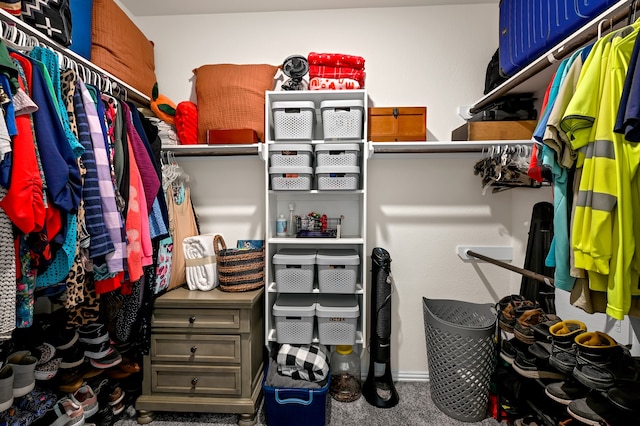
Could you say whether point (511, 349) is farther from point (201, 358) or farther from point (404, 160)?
A: point (201, 358)

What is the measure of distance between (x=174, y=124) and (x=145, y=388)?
1565mm

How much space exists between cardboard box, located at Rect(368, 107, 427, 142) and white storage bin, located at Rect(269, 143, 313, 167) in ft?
1.38

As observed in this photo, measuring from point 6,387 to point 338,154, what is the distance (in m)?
1.70

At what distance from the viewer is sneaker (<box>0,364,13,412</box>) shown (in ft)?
3.64

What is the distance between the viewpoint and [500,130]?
174 cm

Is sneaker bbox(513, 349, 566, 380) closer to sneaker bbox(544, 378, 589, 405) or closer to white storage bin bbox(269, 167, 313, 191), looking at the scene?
sneaker bbox(544, 378, 589, 405)

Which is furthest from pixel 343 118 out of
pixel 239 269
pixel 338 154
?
pixel 239 269

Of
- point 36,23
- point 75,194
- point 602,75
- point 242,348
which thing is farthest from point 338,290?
point 36,23

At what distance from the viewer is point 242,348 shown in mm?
1678

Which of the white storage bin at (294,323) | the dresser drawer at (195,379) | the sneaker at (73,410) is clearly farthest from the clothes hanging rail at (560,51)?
the sneaker at (73,410)

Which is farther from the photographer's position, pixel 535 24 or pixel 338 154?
pixel 338 154

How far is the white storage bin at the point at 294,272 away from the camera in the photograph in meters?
1.79

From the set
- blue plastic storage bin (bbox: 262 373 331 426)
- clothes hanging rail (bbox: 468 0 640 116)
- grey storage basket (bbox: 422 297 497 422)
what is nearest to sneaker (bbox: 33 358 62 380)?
blue plastic storage bin (bbox: 262 373 331 426)

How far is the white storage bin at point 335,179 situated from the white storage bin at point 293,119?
0.21 m
